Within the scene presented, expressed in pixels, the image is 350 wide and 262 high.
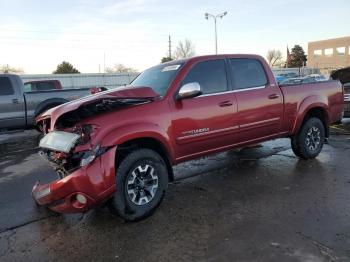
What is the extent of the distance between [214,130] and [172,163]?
2.66 feet

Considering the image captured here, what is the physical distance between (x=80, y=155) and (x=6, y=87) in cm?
754

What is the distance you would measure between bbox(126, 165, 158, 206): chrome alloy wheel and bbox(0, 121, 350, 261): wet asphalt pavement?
27 cm

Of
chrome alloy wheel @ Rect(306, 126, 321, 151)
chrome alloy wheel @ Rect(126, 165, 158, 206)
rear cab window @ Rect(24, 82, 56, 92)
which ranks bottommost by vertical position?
chrome alloy wheel @ Rect(126, 165, 158, 206)

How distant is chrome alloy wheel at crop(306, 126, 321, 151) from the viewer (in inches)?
282

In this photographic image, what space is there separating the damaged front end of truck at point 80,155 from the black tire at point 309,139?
3556mm

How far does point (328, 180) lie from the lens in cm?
596

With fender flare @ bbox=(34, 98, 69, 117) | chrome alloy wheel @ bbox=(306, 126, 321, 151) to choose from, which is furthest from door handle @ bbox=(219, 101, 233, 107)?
fender flare @ bbox=(34, 98, 69, 117)

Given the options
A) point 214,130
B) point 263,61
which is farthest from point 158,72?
point 263,61

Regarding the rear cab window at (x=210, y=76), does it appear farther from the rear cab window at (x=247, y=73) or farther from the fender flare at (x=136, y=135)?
the fender flare at (x=136, y=135)

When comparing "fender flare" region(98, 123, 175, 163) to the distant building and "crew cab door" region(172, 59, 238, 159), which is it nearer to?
"crew cab door" region(172, 59, 238, 159)

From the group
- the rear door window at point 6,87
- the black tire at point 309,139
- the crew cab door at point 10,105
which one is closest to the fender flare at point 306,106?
the black tire at point 309,139

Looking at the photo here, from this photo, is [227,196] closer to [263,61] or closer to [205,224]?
[205,224]

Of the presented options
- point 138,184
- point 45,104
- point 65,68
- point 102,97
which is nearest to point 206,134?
point 138,184

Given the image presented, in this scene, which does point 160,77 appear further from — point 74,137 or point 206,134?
point 74,137
